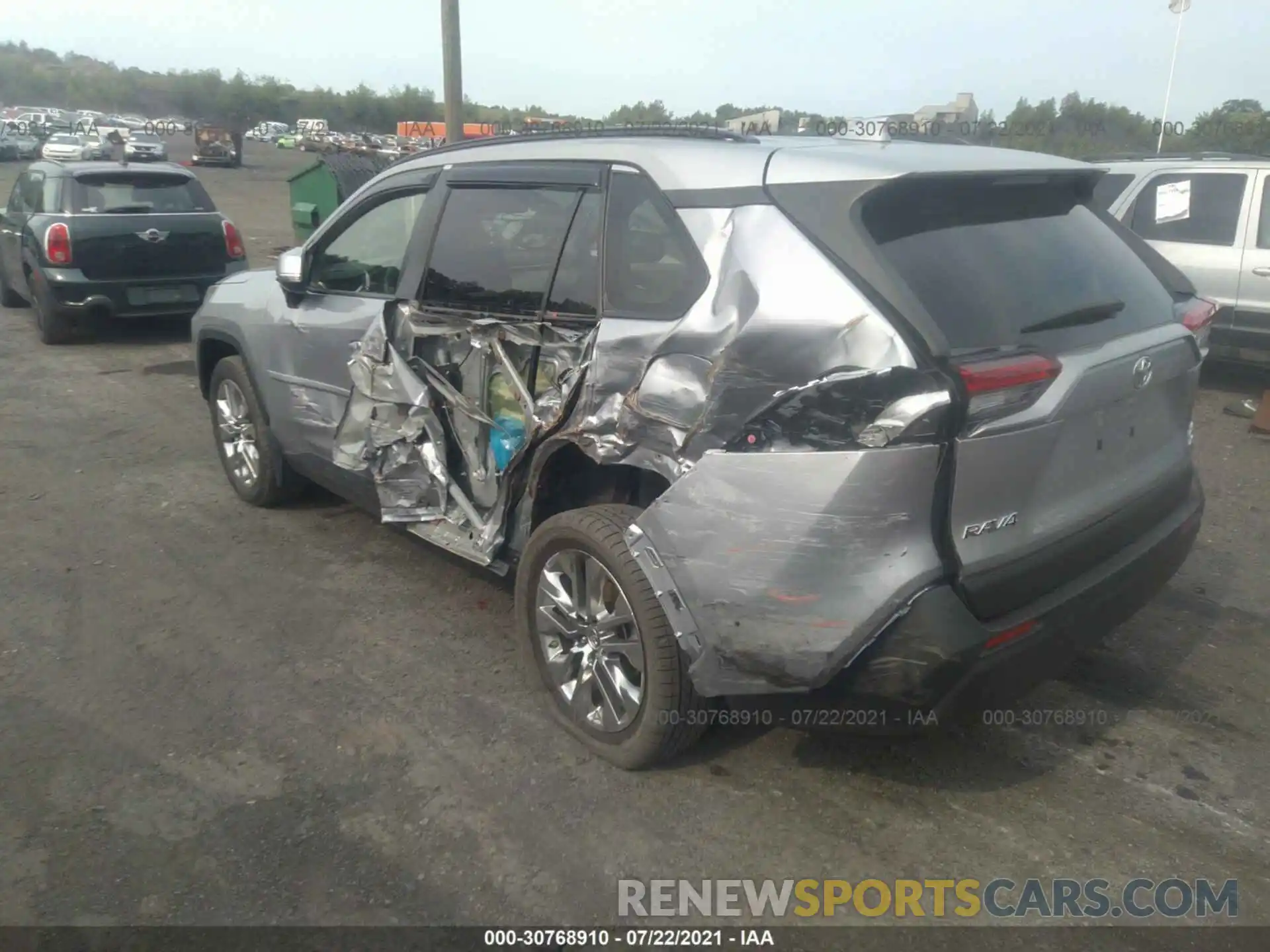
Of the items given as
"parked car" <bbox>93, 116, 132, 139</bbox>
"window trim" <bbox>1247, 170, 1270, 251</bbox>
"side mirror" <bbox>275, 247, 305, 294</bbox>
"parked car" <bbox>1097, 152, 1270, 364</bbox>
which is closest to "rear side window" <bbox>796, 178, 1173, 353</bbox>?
"side mirror" <bbox>275, 247, 305, 294</bbox>

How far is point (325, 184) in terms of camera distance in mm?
13484

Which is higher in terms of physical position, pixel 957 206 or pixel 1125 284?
pixel 957 206

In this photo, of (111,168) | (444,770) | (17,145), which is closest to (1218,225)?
(444,770)

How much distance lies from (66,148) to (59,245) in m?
33.7

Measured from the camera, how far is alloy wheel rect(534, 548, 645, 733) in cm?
311

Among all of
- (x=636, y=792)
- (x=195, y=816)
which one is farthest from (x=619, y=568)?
(x=195, y=816)

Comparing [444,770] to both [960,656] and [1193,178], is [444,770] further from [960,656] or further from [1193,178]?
[1193,178]

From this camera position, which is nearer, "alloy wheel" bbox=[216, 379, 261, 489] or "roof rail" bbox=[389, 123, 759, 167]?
"roof rail" bbox=[389, 123, 759, 167]

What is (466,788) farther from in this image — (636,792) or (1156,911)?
(1156,911)

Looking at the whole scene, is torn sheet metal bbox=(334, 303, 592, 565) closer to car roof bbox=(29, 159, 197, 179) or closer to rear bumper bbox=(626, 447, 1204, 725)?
rear bumper bbox=(626, 447, 1204, 725)

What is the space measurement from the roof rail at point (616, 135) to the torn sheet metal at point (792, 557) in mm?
1241

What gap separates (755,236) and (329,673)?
229cm

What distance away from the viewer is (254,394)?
16.8 ft

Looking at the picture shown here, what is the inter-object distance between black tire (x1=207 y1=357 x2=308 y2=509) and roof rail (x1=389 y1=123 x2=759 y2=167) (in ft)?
5.53
